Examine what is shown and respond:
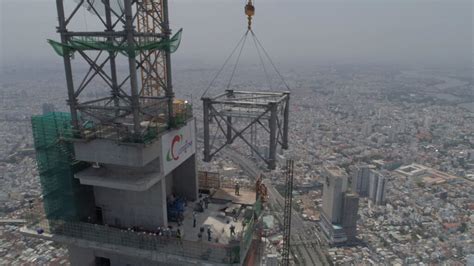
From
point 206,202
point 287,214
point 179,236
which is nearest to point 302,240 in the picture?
point 287,214

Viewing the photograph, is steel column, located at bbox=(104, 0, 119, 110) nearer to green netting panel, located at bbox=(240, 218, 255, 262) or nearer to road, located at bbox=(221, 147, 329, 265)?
green netting panel, located at bbox=(240, 218, 255, 262)

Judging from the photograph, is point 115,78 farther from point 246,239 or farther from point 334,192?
point 334,192

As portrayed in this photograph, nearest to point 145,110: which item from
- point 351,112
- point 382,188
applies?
point 382,188

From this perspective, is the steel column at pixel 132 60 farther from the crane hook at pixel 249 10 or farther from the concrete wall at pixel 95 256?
the crane hook at pixel 249 10

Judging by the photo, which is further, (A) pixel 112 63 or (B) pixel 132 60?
(A) pixel 112 63

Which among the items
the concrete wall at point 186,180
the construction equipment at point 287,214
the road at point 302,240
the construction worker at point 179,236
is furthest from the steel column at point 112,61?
the road at point 302,240
